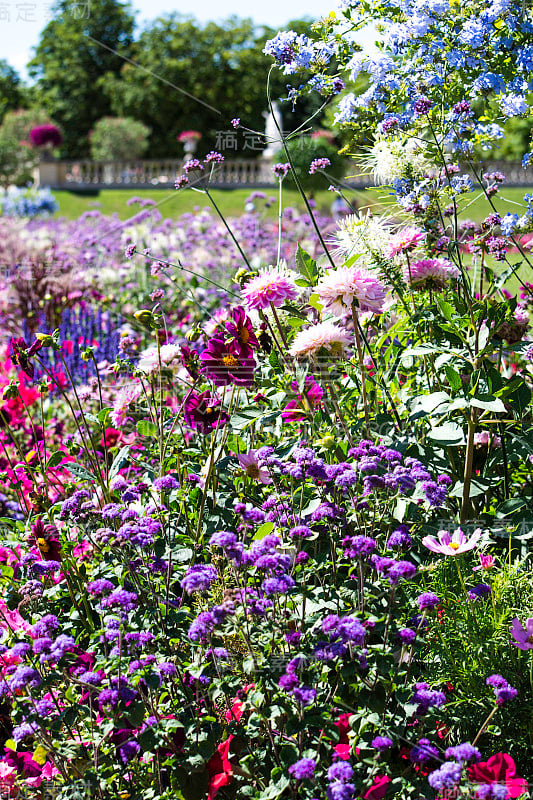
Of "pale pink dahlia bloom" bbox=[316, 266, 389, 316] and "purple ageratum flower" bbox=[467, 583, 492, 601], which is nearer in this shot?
"purple ageratum flower" bbox=[467, 583, 492, 601]

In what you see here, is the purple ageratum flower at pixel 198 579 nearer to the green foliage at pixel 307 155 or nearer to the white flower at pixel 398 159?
the green foliage at pixel 307 155

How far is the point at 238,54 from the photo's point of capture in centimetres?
4069

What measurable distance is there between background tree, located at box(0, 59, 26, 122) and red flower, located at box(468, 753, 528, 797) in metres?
45.4

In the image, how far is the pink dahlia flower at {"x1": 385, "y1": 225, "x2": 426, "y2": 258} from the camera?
6.74ft

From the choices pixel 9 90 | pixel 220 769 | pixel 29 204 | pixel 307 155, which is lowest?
pixel 220 769

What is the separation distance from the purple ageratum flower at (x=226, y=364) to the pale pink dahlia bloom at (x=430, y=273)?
515mm

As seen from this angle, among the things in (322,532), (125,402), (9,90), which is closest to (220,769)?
(322,532)

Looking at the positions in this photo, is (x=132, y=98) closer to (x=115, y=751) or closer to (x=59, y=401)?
(x=59, y=401)

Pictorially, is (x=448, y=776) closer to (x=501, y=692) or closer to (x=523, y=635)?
(x=501, y=692)

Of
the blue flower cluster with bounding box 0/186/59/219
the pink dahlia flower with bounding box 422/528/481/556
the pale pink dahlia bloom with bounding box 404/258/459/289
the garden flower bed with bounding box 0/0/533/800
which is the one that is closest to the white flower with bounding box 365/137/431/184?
the garden flower bed with bounding box 0/0/533/800

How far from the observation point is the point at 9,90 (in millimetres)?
42812

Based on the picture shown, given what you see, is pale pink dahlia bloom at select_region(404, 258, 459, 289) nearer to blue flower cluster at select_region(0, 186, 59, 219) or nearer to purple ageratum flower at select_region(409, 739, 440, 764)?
purple ageratum flower at select_region(409, 739, 440, 764)

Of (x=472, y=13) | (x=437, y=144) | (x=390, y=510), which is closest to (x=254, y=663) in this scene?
(x=390, y=510)

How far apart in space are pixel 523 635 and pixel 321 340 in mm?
732
